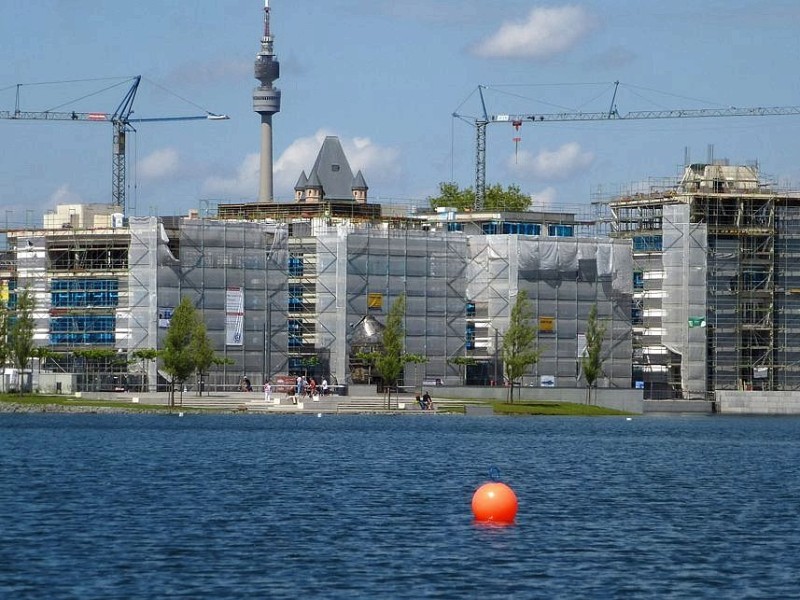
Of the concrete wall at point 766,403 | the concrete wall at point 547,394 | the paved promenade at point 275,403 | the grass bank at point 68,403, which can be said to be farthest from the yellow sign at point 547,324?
the grass bank at point 68,403

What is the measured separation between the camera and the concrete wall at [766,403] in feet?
529

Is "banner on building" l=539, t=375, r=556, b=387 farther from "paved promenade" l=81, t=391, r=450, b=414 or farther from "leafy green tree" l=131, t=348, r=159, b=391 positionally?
"leafy green tree" l=131, t=348, r=159, b=391

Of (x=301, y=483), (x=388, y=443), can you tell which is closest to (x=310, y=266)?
(x=388, y=443)

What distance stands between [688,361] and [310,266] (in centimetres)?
3960

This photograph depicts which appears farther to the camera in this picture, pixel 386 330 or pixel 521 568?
pixel 386 330

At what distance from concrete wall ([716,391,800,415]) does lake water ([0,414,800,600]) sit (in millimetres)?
68059

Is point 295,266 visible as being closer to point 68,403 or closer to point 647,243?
point 647,243

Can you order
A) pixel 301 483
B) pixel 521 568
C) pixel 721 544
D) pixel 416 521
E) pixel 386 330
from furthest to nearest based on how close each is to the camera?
pixel 386 330
pixel 301 483
pixel 416 521
pixel 721 544
pixel 521 568

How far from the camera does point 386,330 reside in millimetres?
140125

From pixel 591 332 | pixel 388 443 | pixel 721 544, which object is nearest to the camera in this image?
pixel 721 544

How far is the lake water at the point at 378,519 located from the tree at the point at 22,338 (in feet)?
126

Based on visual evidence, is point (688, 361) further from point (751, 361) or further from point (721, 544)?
point (721, 544)

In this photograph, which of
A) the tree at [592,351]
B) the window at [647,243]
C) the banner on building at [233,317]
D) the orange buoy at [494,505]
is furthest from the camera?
the window at [647,243]

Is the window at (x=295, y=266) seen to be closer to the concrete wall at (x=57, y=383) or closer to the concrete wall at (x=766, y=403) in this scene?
the concrete wall at (x=57, y=383)
